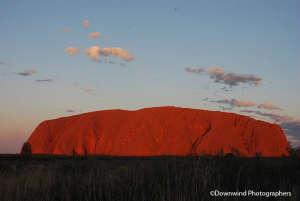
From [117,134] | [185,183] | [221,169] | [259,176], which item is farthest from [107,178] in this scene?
[117,134]

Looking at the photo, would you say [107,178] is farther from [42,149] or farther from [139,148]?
[42,149]

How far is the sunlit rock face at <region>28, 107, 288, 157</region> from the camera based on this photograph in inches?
3319

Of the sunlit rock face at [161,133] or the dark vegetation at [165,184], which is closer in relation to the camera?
the dark vegetation at [165,184]

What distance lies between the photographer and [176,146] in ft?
277

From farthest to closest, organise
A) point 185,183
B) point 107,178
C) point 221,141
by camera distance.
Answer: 1. point 221,141
2. point 107,178
3. point 185,183

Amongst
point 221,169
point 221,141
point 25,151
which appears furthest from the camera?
point 221,141

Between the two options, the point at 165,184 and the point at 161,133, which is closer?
the point at 165,184

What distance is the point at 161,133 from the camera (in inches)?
3425

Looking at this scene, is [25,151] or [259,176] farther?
[25,151]

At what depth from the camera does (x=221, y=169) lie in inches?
449

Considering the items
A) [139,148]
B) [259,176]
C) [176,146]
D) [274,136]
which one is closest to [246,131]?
[274,136]

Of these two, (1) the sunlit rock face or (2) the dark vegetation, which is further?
(1) the sunlit rock face

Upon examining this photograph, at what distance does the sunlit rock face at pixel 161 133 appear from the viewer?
84312mm

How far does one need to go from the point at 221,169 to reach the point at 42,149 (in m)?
89.7
